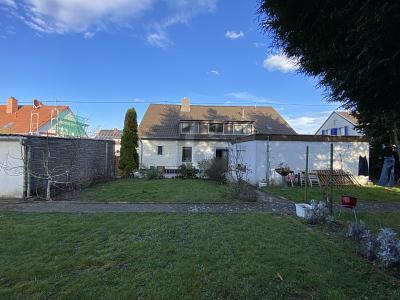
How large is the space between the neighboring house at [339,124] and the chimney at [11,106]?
35.7 m

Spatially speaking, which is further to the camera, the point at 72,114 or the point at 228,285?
the point at 72,114

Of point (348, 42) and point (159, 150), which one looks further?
point (159, 150)

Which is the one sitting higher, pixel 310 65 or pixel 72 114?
pixel 72 114

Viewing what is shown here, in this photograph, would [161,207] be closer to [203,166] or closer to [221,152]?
[203,166]

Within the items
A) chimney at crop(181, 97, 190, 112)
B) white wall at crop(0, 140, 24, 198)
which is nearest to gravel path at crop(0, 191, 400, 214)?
white wall at crop(0, 140, 24, 198)

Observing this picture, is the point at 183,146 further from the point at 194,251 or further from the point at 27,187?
the point at 194,251

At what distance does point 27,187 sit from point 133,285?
9289 millimetres

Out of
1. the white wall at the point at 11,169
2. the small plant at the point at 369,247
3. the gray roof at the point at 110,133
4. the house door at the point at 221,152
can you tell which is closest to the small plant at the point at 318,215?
the small plant at the point at 369,247

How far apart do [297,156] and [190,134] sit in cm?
1122

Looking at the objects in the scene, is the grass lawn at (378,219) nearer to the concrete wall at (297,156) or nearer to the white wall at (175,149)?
the concrete wall at (297,156)

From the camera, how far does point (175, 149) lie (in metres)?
27.6

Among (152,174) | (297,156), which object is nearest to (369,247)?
(297,156)

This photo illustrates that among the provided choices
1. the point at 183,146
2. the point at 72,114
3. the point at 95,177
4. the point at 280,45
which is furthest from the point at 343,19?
the point at 72,114

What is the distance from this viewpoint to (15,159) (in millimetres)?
12141
